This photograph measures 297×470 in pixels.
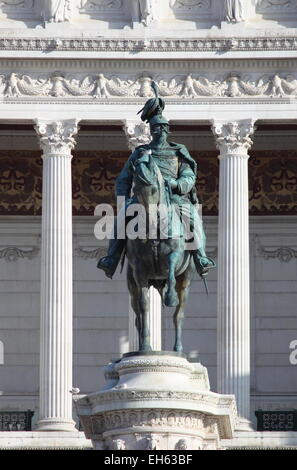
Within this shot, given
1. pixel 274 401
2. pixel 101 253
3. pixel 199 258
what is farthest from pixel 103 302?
pixel 199 258

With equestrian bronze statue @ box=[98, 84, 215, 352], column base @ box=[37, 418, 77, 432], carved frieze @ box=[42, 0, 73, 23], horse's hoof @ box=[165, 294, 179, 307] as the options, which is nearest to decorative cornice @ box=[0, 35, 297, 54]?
carved frieze @ box=[42, 0, 73, 23]

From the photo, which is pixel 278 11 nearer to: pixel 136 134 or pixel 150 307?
pixel 136 134

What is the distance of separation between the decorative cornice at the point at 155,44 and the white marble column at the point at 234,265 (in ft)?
6.98

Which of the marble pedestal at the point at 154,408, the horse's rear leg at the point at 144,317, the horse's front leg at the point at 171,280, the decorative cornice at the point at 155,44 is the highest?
the decorative cornice at the point at 155,44

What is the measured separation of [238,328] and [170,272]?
25658 millimetres

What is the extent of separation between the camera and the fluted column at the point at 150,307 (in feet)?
199

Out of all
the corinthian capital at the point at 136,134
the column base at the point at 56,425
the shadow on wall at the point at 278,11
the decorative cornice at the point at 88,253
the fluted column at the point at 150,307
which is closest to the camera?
the column base at the point at 56,425

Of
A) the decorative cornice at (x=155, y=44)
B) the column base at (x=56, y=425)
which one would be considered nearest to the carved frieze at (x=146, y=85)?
the decorative cornice at (x=155, y=44)

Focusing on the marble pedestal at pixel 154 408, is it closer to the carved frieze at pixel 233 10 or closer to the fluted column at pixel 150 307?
the fluted column at pixel 150 307

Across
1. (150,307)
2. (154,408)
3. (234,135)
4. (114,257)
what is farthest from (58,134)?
(154,408)

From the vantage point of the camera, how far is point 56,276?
6156cm

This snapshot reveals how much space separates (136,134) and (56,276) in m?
4.51

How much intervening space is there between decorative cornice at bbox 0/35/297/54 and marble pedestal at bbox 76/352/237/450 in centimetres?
2840
